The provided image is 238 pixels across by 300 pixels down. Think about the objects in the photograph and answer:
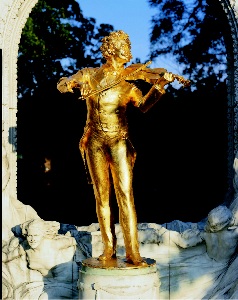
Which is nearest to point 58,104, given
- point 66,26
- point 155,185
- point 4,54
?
point 66,26

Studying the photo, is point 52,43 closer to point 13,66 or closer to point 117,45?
point 13,66

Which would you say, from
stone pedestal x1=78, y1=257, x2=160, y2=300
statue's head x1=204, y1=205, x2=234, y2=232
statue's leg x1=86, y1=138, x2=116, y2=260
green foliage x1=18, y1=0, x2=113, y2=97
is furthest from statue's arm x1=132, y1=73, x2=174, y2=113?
green foliage x1=18, y1=0, x2=113, y2=97

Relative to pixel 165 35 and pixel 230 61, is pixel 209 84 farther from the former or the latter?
pixel 230 61

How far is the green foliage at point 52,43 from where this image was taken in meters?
10.4

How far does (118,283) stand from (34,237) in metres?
1.23

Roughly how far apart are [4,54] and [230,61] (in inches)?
95.4

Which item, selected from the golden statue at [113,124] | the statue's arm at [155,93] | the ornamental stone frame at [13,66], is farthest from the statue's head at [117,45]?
the ornamental stone frame at [13,66]

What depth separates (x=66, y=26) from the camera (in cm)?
1057

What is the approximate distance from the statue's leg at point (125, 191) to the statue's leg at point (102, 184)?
78 mm

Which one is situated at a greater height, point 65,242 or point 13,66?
point 13,66

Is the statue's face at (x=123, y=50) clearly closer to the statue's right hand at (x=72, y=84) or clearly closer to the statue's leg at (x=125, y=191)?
the statue's right hand at (x=72, y=84)

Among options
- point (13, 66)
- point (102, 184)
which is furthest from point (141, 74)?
point (13, 66)

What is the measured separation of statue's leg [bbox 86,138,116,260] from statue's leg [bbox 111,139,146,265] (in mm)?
78

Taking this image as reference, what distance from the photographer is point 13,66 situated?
7.04m
